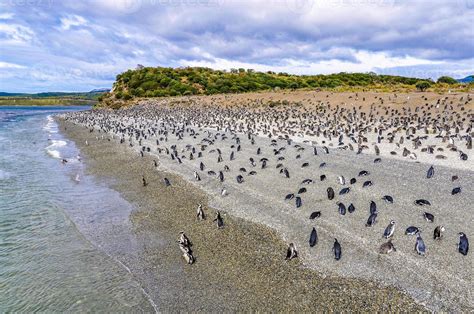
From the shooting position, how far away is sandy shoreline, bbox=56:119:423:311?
26.0 feet

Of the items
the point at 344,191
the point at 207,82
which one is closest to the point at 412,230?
the point at 344,191

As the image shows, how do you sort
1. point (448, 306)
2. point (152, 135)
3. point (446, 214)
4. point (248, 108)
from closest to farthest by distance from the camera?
point (448, 306), point (446, 214), point (152, 135), point (248, 108)

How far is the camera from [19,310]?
8.30m

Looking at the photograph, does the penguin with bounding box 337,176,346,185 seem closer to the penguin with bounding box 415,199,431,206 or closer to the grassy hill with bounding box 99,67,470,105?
the penguin with bounding box 415,199,431,206

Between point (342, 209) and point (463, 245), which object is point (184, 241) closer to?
point (342, 209)

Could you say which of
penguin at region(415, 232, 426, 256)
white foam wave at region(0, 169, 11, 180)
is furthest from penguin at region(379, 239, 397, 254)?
Result: white foam wave at region(0, 169, 11, 180)

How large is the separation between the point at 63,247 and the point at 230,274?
587 centimetres

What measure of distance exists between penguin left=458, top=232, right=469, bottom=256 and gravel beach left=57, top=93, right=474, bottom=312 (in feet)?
0.48

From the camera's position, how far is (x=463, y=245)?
9117 mm

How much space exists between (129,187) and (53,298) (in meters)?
9.64

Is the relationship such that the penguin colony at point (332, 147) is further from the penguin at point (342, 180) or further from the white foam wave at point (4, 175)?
the white foam wave at point (4, 175)

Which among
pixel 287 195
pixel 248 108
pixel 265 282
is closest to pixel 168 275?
pixel 265 282

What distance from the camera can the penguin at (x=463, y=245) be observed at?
29.6 ft

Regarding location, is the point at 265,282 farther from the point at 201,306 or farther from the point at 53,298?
the point at 53,298
